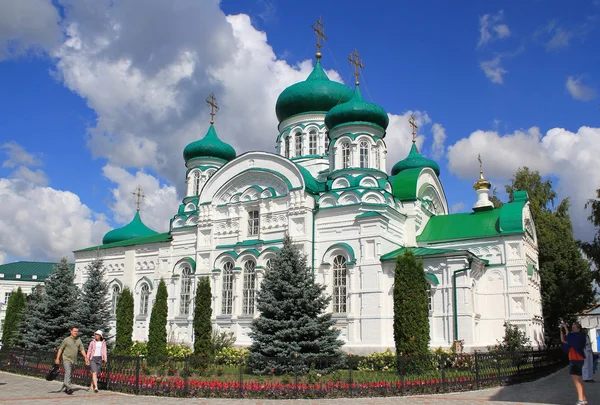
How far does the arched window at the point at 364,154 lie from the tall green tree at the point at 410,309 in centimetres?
749

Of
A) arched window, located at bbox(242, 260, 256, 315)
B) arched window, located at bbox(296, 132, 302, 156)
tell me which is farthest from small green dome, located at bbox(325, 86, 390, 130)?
arched window, located at bbox(242, 260, 256, 315)

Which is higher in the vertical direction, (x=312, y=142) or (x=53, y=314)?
(x=312, y=142)

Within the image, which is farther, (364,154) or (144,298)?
(144,298)

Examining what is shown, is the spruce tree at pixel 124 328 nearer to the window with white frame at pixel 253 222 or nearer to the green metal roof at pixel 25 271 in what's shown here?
the window with white frame at pixel 253 222

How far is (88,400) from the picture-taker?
9.35 m

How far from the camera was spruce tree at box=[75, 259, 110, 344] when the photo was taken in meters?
18.1

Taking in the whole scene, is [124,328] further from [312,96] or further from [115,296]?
[312,96]

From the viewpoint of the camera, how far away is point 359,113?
67.6 ft

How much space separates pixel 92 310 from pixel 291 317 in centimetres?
786

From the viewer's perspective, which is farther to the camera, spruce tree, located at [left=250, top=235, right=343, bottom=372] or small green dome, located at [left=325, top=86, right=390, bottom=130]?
small green dome, located at [left=325, top=86, right=390, bottom=130]

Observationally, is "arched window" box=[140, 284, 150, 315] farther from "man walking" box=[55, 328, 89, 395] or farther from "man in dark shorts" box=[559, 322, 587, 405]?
"man in dark shorts" box=[559, 322, 587, 405]

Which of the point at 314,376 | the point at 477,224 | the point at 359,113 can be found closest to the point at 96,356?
the point at 314,376

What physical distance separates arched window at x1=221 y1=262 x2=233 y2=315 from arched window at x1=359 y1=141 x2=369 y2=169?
6304 mm

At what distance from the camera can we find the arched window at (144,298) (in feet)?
80.4
